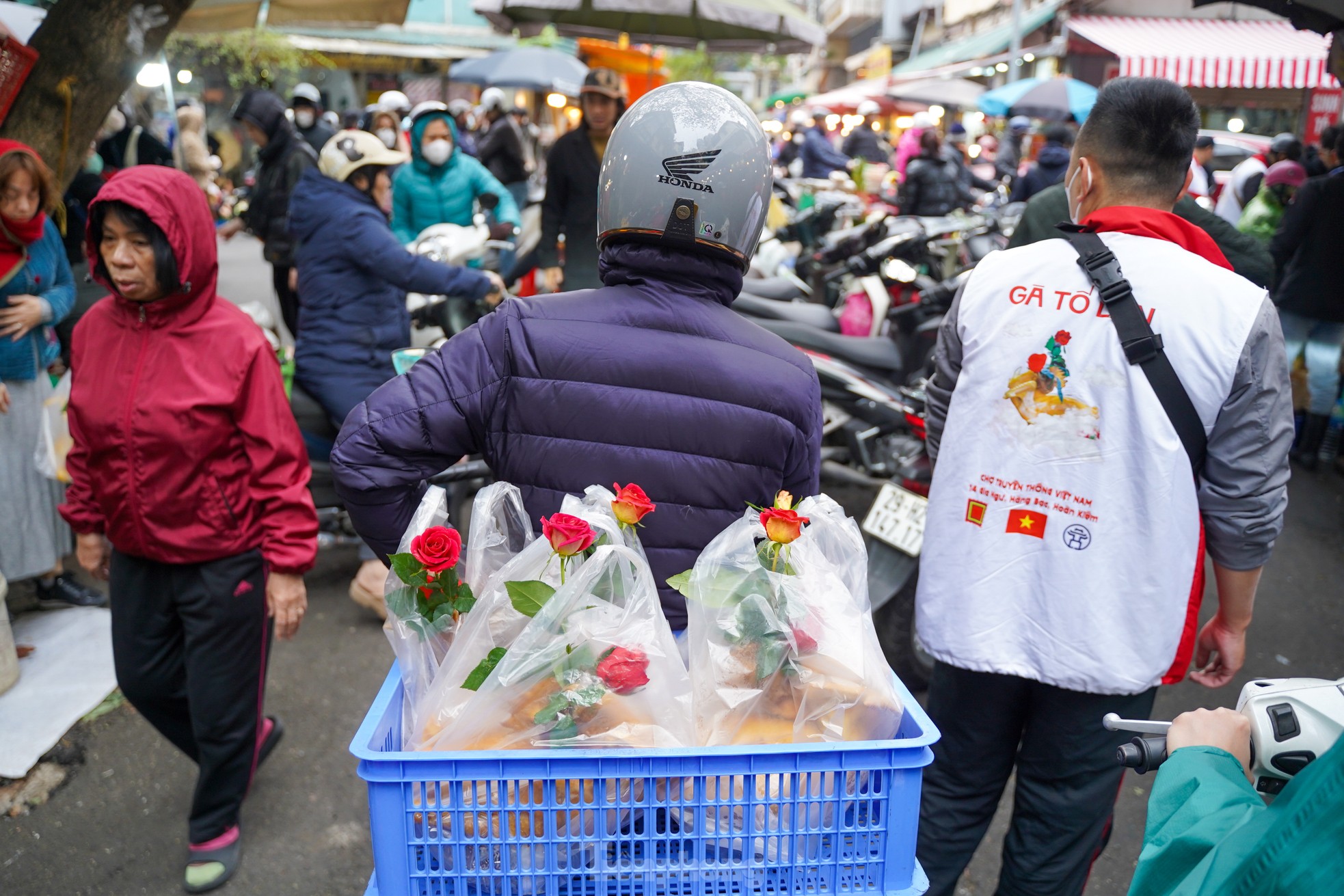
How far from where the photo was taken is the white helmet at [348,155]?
4145 millimetres

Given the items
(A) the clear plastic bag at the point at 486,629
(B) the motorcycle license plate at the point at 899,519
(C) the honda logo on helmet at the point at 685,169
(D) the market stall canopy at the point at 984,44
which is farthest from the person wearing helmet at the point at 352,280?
(D) the market stall canopy at the point at 984,44

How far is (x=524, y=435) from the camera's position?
5.50 ft

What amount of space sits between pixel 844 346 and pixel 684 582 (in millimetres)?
3353

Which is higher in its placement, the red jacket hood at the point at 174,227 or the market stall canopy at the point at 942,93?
the market stall canopy at the point at 942,93

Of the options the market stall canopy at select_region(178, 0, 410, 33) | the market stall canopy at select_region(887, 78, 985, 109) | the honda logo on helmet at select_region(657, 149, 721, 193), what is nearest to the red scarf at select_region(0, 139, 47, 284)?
the honda logo on helmet at select_region(657, 149, 721, 193)

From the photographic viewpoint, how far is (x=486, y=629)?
4.29 feet

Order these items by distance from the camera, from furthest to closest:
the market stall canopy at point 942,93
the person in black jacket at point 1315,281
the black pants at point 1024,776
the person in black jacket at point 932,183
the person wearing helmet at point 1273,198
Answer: the market stall canopy at point 942,93
the person in black jacket at point 932,183
the person wearing helmet at point 1273,198
the person in black jacket at point 1315,281
the black pants at point 1024,776

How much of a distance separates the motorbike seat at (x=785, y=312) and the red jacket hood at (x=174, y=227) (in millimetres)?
2548

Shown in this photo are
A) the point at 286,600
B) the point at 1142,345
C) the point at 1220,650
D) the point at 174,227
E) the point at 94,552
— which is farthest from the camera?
the point at 94,552

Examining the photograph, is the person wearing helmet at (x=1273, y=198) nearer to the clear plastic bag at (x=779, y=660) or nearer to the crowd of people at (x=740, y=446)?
the crowd of people at (x=740, y=446)

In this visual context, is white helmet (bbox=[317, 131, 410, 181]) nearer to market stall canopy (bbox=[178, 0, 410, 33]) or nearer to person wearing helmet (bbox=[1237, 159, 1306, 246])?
market stall canopy (bbox=[178, 0, 410, 33])

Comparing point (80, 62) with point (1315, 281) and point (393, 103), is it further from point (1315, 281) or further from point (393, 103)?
point (393, 103)

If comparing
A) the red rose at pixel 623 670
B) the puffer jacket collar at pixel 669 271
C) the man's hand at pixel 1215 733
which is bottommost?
the man's hand at pixel 1215 733

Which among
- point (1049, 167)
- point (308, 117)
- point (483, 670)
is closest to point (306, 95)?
point (308, 117)
